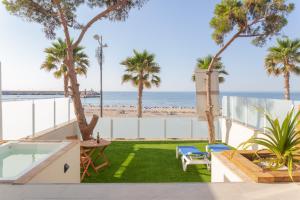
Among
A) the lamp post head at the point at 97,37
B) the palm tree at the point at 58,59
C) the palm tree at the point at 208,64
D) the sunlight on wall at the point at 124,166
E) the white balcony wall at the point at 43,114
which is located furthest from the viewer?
the palm tree at the point at 58,59

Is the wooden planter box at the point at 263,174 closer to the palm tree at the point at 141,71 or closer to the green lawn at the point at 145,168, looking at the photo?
the green lawn at the point at 145,168

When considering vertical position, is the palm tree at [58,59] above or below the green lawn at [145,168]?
above

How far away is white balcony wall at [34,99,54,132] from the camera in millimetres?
8789

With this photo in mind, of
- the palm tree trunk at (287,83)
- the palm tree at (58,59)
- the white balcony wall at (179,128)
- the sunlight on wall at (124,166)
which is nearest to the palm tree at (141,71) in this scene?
the palm tree at (58,59)

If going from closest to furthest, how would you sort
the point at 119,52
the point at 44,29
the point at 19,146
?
the point at 19,146 < the point at 44,29 < the point at 119,52

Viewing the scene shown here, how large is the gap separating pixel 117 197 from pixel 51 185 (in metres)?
0.93

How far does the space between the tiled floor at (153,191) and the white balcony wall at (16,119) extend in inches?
172

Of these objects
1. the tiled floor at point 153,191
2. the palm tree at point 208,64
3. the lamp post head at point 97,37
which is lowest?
the tiled floor at point 153,191

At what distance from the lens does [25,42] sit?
2402 cm

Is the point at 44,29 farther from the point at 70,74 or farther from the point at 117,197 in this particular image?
the point at 117,197

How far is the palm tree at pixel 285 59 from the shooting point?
1959 cm

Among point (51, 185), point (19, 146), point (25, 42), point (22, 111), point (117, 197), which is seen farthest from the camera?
point (25, 42)

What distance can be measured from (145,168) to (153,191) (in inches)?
190

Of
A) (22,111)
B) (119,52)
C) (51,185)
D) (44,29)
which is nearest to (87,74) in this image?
(44,29)
